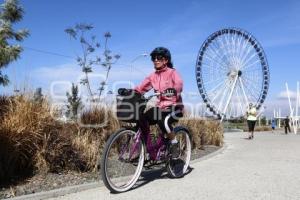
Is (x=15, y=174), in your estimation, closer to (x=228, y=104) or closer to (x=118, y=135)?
(x=118, y=135)

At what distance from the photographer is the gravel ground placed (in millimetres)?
5910

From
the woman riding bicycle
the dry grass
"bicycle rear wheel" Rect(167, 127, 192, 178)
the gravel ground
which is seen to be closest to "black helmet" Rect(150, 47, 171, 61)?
the woman riding bicycle

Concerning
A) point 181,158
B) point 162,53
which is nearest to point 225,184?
point 181,158

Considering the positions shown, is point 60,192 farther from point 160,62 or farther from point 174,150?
point 160,62

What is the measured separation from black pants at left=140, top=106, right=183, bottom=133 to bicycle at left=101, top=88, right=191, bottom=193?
0.17 m

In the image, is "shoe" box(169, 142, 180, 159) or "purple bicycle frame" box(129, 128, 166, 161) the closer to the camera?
"purple bicycle frame" box(129, 128, 166, 161)

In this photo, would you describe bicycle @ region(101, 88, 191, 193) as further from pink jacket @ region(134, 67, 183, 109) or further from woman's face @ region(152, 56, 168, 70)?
woman's face @ region(152, 56, 168, 70)

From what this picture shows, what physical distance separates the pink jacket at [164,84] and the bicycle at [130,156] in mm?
445

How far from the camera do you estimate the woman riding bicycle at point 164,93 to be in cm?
702

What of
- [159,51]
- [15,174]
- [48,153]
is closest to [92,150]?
[48,153]

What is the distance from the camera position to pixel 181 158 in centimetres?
803

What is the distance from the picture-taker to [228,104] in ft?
149

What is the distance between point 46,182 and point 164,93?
6.65ft

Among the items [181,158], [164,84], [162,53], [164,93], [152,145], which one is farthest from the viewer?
[181,158]
